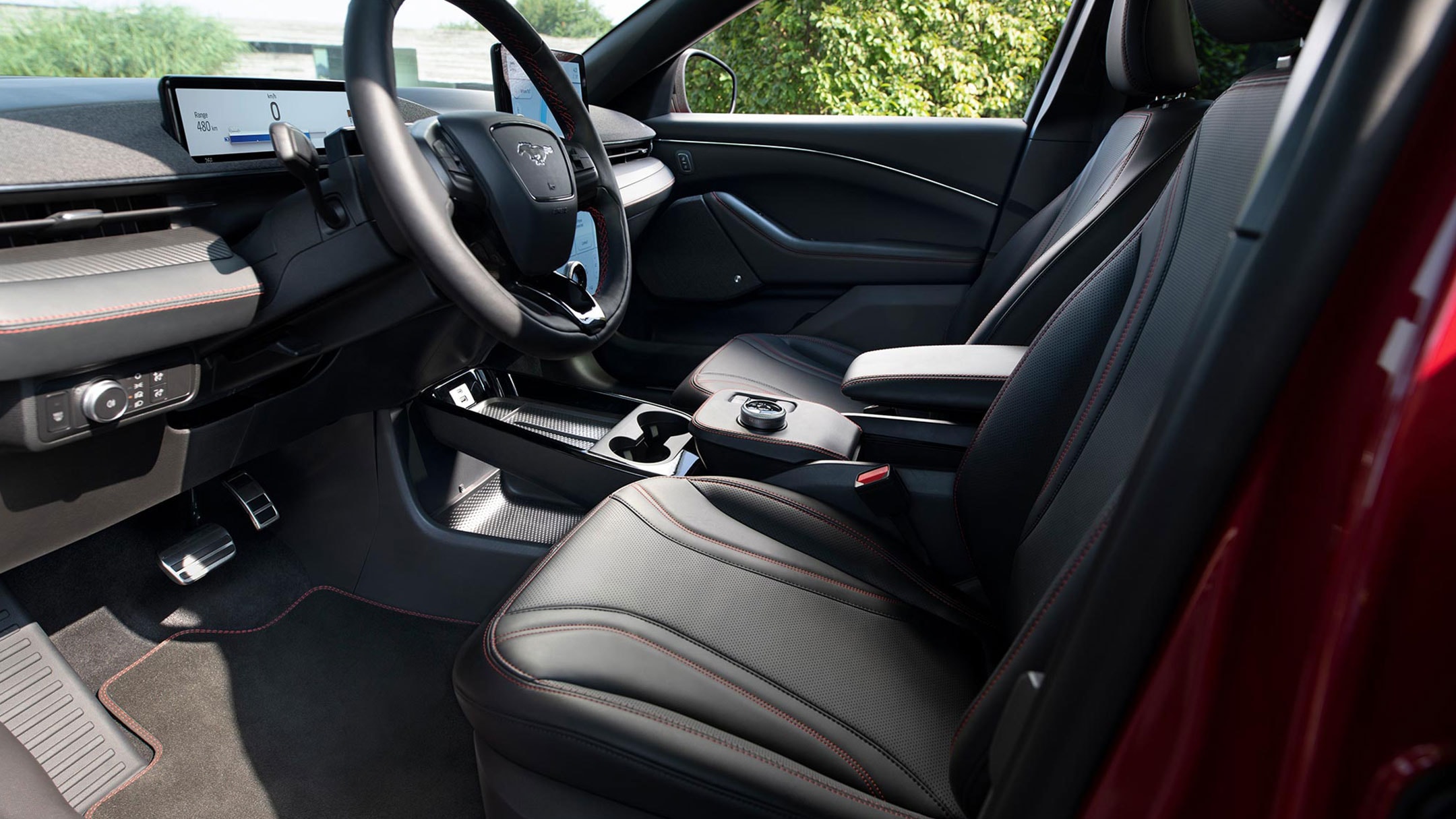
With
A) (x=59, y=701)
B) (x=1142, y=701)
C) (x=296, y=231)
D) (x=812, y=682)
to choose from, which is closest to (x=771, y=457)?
(x=812, y=682)

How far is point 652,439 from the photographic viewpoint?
1776mm

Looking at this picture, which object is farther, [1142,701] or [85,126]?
[85,126]

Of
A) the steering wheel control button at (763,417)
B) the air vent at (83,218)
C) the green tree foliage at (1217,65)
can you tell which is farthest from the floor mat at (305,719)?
the green tree foliage at (1217,65)

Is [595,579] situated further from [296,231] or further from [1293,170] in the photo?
[1293,170]

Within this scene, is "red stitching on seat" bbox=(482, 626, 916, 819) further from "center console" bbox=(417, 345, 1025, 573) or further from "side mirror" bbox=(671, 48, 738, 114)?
"side mirror" bbox=(671, 48, 738, 114)

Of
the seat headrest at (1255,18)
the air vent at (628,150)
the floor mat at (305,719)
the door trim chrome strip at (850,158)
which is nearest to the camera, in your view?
the seat headrest at (1255,18)

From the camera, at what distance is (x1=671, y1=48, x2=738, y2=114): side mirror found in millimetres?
2410

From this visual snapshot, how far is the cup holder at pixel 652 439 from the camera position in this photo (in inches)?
67.5

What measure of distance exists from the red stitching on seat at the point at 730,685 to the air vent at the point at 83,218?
0.63 metres

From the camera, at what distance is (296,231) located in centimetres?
106

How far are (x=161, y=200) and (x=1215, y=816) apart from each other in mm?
1193

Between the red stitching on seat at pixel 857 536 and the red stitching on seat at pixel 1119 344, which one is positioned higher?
the red stitching on seat at pixel 1119 344

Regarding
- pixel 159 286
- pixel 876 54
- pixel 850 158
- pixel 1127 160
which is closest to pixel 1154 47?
pixel 1127 160

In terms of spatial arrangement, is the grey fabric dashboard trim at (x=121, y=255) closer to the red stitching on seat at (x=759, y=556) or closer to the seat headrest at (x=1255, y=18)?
the red stitching on seat at (x=759, y=556)
